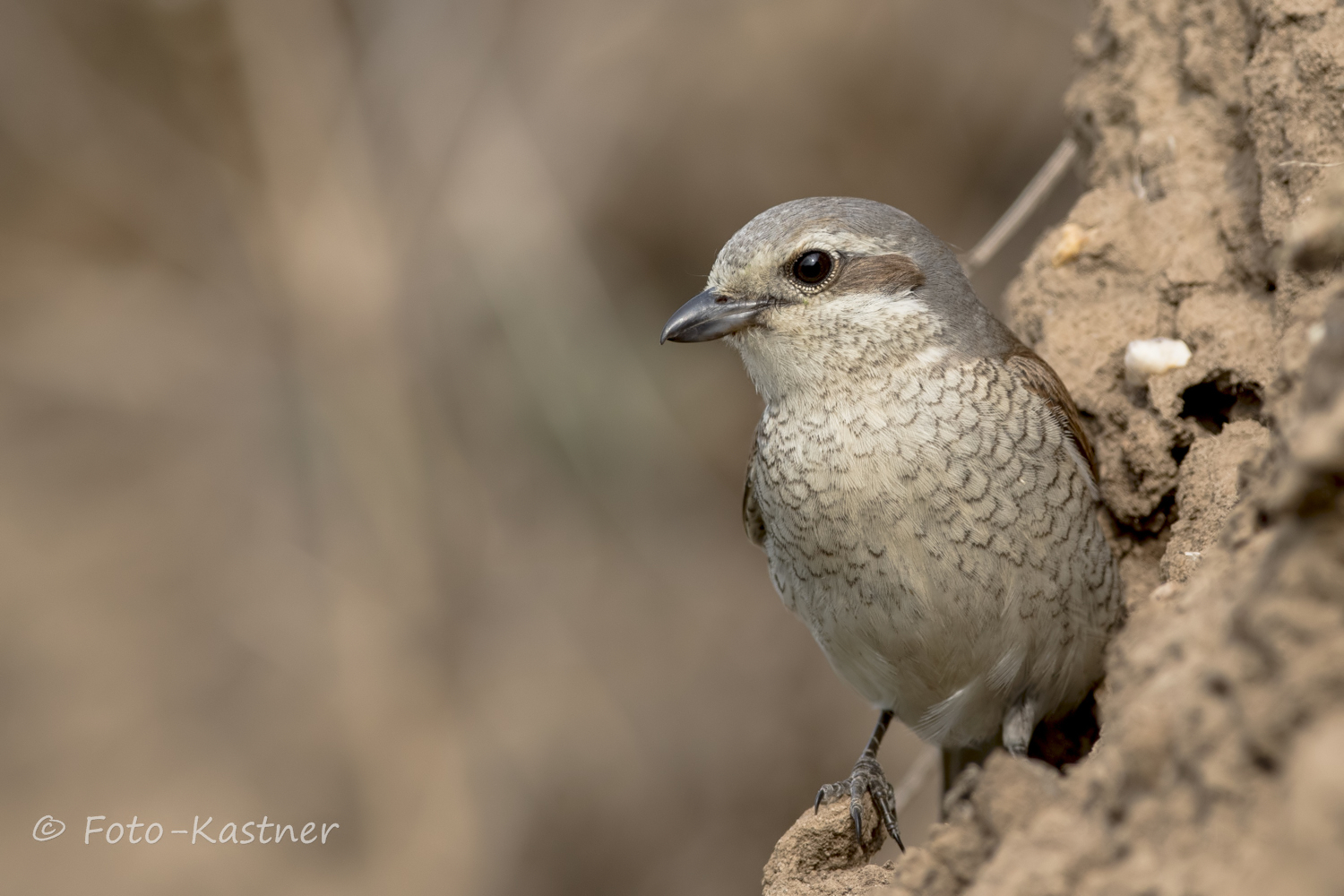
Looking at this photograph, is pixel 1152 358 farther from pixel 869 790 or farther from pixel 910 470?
pixel 869 790

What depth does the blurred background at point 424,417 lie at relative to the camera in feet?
22.7

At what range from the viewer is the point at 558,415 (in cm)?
728

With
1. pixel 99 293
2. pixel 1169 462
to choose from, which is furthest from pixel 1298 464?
pixel 99 293

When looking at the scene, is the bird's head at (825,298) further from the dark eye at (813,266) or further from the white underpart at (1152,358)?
the white underpart at (1152,358)

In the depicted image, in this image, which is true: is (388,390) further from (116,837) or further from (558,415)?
(116,837)

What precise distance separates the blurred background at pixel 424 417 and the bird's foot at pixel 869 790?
381cm

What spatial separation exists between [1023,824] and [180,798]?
665cm

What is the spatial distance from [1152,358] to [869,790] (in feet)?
4.46

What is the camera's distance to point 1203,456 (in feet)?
9.68

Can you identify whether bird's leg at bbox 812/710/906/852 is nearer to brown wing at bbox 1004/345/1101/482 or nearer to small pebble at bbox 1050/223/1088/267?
brown wing at bbox 1004/345/1101/482

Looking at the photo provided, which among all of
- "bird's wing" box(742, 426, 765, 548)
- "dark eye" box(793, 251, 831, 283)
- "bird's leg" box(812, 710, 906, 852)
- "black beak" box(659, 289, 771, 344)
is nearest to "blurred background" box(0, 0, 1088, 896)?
"bird's wing" box(742, 426, 765, 548)

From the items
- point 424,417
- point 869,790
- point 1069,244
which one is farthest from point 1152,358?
point 424,417

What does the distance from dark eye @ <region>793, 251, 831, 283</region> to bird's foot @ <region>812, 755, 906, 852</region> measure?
4.28ft

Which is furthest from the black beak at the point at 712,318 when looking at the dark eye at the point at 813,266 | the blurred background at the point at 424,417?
the blurred background at the point at 424,417
